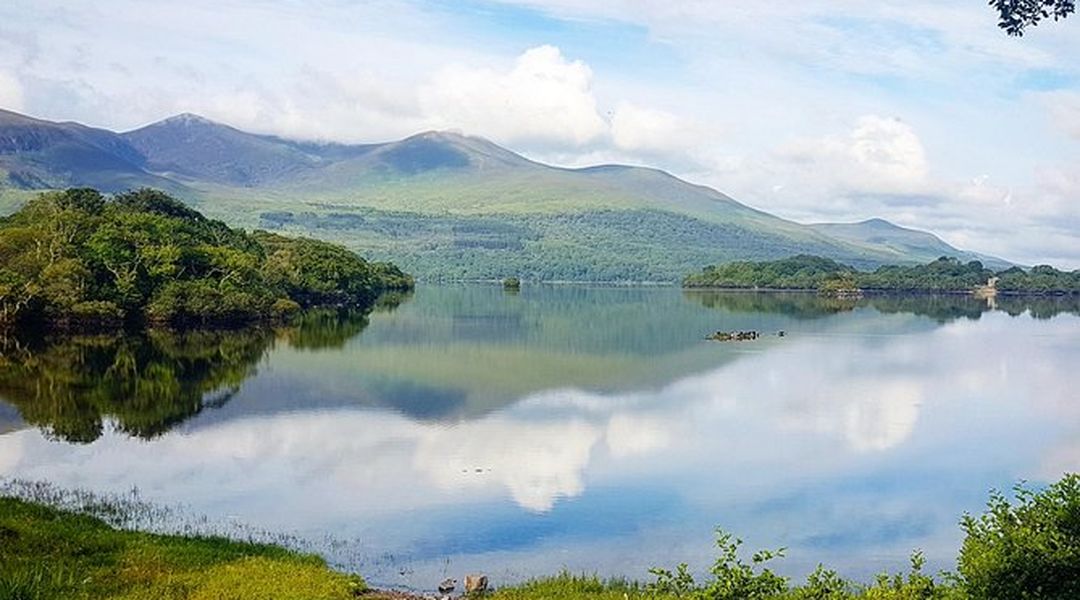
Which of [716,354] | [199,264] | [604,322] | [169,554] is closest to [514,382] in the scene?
[716,354]

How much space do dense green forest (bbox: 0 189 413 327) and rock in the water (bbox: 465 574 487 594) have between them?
183 ft

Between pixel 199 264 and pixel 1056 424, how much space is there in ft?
215

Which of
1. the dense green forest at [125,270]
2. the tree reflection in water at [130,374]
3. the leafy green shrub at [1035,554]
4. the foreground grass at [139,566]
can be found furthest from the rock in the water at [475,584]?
the dense green forest at [125,270]

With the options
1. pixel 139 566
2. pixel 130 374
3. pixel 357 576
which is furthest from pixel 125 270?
pixel 139 566

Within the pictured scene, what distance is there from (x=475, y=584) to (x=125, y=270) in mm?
61841

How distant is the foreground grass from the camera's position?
14.8 m

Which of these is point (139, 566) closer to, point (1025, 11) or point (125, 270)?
point (1025, 11)

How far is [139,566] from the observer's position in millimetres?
16547

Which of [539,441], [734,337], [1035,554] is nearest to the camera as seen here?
[1035,554]

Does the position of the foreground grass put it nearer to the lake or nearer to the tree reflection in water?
the lake

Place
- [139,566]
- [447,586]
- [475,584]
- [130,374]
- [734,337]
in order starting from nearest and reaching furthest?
[139,566], [475,584], [447,586], [130,374], [734,337]

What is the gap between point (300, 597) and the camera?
602 inches

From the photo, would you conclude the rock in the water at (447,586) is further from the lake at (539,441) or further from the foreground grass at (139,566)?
the foreground grass at (139,566)

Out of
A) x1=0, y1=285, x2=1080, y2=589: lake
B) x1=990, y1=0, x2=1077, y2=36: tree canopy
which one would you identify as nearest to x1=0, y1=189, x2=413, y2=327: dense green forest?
x1=0, y1=285, x2=1080, y2=589: lake
